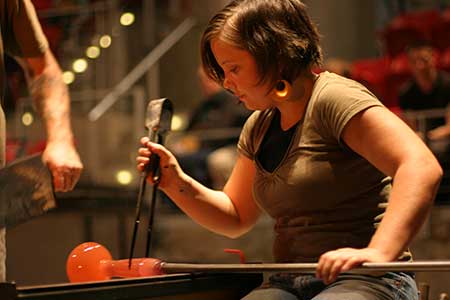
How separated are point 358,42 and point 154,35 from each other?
61.1 inches

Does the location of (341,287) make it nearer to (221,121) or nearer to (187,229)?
(187,229)

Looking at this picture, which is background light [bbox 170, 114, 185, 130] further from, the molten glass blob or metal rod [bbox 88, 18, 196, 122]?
the molten glass blob

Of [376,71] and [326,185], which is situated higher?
[326,185]

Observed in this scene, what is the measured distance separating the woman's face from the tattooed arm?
400 mm

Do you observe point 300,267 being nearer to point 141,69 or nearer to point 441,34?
point 141,69

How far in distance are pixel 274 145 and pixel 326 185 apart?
177 millimetres

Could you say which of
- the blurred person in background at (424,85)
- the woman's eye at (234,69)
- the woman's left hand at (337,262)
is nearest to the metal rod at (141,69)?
the blurred person in background at (424,85)

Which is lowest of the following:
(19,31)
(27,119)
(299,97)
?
(27,119)

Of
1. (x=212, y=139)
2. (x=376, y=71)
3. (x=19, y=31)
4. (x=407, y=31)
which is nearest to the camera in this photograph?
(x=19, y=31)

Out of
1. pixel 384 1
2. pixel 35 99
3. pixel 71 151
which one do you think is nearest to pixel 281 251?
pixel 71 151

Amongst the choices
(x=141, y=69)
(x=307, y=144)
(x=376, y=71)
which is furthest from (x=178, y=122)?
(x=307, y=144)

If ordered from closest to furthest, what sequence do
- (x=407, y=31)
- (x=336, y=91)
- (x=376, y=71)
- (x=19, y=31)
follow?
(x=336, y=91), (x=19, y=31), (x=376, y=71), (x=407, y=31)

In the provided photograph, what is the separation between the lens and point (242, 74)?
1.80 metres

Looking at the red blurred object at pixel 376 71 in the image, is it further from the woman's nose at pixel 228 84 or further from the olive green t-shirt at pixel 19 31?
the woman's nose at pixel 228 84
